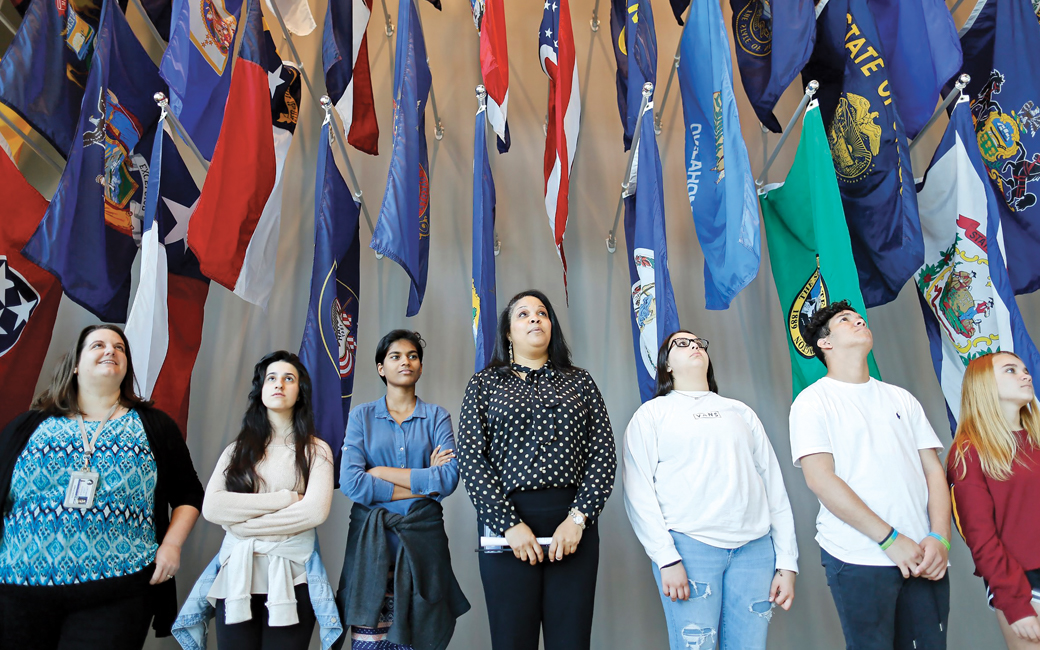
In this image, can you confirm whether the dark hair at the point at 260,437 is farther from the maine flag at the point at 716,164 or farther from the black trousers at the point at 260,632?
the maine flag at the point at 716,164

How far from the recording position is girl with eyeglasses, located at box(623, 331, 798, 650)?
6.32 ft

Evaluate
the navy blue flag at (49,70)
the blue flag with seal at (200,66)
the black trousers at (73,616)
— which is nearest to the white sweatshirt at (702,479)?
the black trousers at (73,616)

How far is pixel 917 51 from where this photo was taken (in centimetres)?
301

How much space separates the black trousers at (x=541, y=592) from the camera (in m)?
1.83

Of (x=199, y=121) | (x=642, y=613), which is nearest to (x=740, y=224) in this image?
(x=642, y=613)

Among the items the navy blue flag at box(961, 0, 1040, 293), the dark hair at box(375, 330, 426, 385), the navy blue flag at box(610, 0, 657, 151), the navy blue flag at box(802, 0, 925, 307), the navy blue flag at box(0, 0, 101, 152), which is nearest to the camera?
the dark hair at box(375, 330, 426, 385)

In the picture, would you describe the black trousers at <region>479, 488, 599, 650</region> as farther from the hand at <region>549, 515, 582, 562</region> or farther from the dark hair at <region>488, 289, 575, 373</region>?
the dark hair at <region>488, 289, 575, 373</region>

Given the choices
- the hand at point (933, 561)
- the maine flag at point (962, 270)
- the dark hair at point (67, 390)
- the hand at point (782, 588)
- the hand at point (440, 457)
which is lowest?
the hand at point (782, 588)

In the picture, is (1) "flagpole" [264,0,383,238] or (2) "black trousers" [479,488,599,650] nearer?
(2) "black trousers" [479,488,599,650]

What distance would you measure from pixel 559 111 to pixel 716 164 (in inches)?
28.8

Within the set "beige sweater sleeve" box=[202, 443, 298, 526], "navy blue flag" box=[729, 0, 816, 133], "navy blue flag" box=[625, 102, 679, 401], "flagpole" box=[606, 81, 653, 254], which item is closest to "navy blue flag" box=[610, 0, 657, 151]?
"flagpole" box=[606, 81, 653, 254]

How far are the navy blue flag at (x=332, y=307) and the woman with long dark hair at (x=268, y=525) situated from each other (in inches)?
19.1

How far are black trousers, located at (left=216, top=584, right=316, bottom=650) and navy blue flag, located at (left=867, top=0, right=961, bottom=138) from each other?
3182mm

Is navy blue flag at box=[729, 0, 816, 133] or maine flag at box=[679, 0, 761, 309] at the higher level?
navy blue flag at box=[729, 0, 816, 133]
